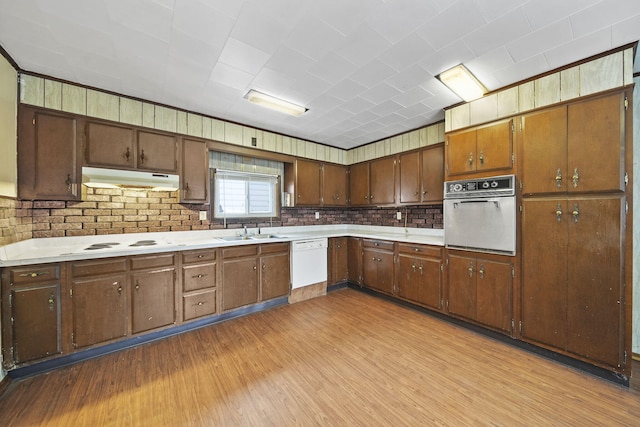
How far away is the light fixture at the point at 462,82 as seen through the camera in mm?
2189

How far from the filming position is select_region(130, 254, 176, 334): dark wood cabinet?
2.37 metres

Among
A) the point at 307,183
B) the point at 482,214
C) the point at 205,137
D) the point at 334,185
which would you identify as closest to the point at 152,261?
the point at 205,137

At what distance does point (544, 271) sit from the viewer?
7.20 feet

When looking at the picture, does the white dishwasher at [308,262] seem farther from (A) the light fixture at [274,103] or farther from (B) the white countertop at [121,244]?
(A) the light fixture at [274,103]

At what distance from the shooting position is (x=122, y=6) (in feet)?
4.94

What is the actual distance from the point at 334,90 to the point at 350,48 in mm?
664

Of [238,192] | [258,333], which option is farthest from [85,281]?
[238,192]

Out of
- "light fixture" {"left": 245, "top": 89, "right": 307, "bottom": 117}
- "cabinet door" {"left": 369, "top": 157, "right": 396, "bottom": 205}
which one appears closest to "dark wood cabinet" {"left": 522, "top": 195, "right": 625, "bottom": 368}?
"cabinet door" {"left": 369, "top": 157, "right": 396, "bottom": 205}

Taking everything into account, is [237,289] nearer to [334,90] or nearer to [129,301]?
[129,301]

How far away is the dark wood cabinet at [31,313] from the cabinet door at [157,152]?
129 centimetres

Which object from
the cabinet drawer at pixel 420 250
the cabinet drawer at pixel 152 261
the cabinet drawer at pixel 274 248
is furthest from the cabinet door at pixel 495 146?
the cabinet drawer at pixel 152 261

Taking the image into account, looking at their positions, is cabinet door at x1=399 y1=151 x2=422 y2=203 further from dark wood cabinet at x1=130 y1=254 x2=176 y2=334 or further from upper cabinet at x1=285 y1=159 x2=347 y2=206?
dark wood cabinet at x1=130 y1=254 x2=176 y2=334

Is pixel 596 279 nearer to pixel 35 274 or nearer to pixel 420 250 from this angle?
pixel 420 250

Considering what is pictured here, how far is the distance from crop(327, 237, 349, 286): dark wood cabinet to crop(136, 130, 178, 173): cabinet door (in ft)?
8.41
